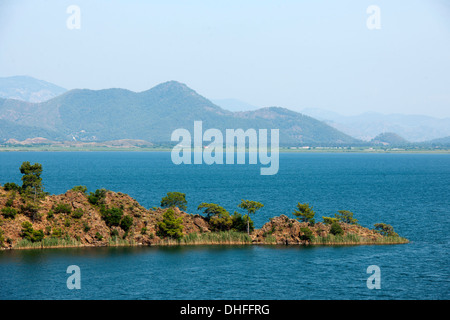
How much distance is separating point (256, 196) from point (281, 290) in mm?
74956

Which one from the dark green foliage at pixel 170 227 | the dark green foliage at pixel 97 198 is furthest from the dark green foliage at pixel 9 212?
the dark green foliage at pixel 170 227

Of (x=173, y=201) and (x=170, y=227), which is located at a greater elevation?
(x=173, y=201)

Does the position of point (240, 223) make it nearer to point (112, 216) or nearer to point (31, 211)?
point (112, 216)

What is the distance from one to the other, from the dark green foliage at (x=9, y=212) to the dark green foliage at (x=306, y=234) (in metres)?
34.6

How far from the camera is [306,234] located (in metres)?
70.3

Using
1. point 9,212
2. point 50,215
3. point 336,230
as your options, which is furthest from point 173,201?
point 336,230

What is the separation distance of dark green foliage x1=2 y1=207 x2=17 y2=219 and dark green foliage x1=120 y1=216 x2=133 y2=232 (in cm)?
1256

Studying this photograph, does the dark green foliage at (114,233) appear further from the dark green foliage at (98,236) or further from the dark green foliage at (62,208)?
the dark green foliage at (62,208)

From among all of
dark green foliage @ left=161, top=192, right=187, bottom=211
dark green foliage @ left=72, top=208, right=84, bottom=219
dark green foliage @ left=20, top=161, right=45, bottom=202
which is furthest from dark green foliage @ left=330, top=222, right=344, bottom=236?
dark green foliage @ left=20, top=161, right=45, bottom=202

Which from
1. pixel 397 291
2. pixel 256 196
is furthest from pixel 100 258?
pixel 256 196

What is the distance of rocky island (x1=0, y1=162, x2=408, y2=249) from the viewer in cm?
6744

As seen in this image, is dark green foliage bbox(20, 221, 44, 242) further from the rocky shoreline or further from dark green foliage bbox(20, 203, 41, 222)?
dark green foliage bbox(20, 203, 41, 222)

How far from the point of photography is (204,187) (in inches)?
5797

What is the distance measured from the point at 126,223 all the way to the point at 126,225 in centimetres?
33
